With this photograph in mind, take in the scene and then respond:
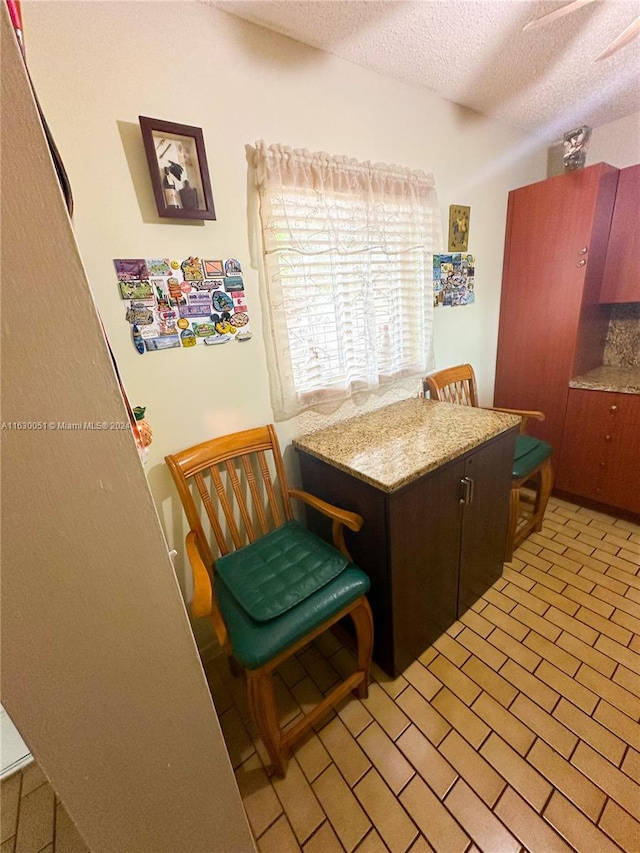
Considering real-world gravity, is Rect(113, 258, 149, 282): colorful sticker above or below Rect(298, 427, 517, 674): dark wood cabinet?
above

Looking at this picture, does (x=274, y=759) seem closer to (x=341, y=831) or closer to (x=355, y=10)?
(x=341, y=831)

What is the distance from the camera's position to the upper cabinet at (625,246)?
6.02 feet

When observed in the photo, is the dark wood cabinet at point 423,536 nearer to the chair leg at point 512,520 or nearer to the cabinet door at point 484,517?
the cabinet door at point 484,517

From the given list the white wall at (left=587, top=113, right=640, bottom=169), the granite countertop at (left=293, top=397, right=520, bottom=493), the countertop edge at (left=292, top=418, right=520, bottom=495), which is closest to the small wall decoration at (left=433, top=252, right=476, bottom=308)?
the granite countertop at (left=293, top=397, right=520, bottom=493)

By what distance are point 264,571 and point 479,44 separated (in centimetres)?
217

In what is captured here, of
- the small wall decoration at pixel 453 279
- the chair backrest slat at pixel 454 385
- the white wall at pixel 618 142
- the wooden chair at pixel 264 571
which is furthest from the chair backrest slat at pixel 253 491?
the white wall at pixel 618 142

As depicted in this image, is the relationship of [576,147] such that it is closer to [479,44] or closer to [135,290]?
[479,44]

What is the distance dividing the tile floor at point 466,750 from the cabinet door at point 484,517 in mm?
161

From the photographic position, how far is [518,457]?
5.90ft

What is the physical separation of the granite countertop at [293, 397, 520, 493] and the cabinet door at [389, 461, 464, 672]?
0.06 m

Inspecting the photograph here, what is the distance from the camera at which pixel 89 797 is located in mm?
593

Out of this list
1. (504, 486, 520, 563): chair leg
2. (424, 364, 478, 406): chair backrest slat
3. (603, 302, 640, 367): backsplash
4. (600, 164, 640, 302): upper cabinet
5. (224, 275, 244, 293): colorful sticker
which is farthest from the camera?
(603, 302, 640, 367): backsplash

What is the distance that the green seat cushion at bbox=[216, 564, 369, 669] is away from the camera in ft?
3.00

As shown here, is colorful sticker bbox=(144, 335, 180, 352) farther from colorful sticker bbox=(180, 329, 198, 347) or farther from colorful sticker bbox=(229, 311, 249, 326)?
colorful sticker bbox=(229, 311, 249, 326)
